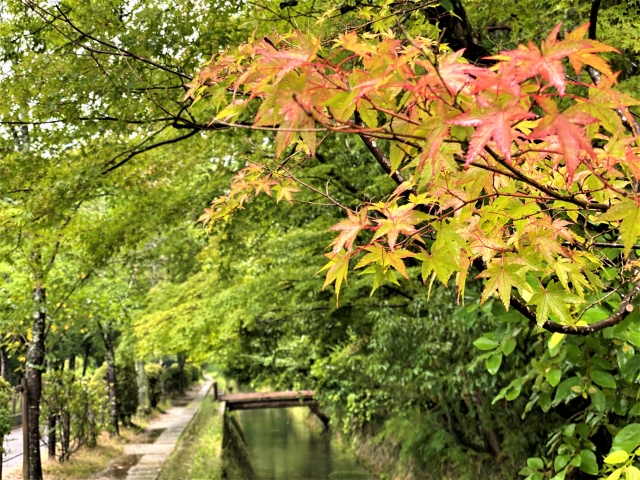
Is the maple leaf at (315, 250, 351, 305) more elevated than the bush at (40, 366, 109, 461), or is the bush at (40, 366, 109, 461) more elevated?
the maple leaf at (315, 250, 351, 305)

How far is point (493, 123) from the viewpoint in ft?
3.28

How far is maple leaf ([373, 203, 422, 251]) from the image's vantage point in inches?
57.1

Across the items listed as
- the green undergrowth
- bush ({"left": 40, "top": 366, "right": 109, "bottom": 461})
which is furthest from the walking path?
bush ({"left": 40, "top": 366, "right": 109, "bottom": 461})

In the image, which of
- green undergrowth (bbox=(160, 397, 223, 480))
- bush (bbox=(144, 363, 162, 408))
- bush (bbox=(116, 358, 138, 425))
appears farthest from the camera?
bush (bbox=(144, 363, 162, 408))

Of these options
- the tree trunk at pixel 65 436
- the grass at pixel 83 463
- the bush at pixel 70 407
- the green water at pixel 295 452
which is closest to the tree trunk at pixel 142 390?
the green water at pixel 295 452

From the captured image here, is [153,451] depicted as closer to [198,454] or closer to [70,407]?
[198,454]

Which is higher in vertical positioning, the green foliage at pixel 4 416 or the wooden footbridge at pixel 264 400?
the green foliage at pixel 4 416

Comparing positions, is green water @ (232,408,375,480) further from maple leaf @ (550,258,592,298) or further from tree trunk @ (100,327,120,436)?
maple leaf @ (550,258,592,298)

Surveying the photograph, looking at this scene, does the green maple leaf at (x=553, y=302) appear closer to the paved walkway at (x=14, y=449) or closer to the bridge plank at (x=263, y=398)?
the paved walkway at (x=14, y=449)

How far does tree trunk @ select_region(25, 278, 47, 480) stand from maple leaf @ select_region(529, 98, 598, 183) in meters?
9.13

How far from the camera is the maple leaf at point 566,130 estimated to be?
96cm

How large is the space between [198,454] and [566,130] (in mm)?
13354

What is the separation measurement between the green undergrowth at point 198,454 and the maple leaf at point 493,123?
1044 centimetres

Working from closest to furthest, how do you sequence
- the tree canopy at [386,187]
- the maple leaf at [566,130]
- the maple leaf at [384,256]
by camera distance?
1. the maple leaf at [566,130]
2. the tree canopy at [386,187]
3. the maple leaf at [384,256]
